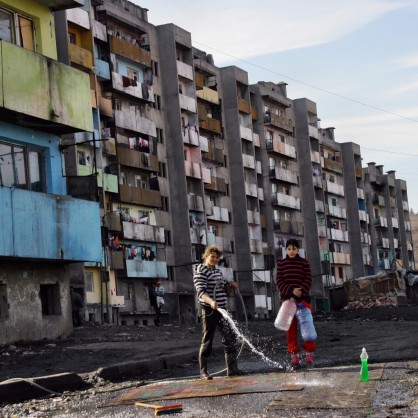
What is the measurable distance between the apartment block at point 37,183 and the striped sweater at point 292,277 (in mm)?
10638

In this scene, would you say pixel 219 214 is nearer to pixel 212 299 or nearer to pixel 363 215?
pixel 363 215

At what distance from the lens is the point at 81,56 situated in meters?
63.8

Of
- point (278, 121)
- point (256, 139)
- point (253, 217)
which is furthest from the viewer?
point (278, 121)

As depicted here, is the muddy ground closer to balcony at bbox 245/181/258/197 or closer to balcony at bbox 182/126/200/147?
balcony at bbox 182/126/200/147

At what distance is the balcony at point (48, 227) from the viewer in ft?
79.6

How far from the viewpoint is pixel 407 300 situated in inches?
3167

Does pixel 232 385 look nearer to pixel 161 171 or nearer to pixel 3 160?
pixel 3 160

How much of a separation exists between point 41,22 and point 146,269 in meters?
43.4

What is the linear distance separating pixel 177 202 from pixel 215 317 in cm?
6368

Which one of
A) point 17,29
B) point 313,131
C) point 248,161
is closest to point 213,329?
point 17,29

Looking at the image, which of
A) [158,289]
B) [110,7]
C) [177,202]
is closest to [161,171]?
[177,202]

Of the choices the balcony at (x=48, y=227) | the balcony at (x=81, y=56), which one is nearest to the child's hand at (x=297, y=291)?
the balcony at (x=48, y=227)

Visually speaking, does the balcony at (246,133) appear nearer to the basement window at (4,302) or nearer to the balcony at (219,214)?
the balcony at (219,214)

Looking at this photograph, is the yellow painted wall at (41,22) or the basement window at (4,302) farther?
the yellow painted wall at (41,22)
